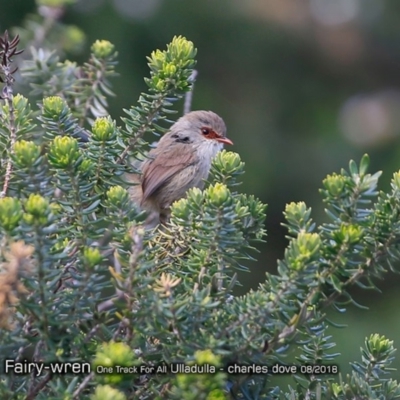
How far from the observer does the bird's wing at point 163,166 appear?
5316 mm

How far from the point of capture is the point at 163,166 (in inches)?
213

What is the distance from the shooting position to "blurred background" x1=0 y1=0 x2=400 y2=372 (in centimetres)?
1021

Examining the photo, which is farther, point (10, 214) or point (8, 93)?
point (8, 93)

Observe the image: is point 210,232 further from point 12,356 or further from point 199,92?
point 199,92

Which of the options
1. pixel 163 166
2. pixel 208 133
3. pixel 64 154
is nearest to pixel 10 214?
pixel 64 154

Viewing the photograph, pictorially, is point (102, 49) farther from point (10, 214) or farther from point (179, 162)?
point (10, 214)

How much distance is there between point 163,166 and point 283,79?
23.6 ft

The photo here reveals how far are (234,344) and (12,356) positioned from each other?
635 millimetres

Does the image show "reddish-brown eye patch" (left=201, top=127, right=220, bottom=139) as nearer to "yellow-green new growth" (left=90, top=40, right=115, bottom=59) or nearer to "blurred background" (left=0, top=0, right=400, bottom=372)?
"yellow-green new growth" (left=90, top=40, right=115, bottom=59)

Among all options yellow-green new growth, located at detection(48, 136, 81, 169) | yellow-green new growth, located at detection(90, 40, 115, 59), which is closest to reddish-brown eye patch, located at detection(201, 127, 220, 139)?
yellow-green new growth, located at detection(90, 40, 115, 59)

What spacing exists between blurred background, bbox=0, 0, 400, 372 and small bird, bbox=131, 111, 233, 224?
3866mm

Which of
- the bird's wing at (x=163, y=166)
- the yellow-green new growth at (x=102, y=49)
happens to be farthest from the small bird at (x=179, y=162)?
the yellow-green new growth at (x=102, y=49)

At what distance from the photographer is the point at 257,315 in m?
2.13

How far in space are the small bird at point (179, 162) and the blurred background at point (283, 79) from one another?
387 centimetres
